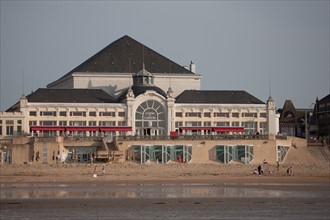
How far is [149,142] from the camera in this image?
300 ft

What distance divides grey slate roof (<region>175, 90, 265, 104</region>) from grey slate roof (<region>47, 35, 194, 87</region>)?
6.92 m

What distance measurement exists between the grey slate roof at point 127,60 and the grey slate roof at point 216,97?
22.7 feet

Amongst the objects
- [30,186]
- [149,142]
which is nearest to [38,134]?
[149,142]

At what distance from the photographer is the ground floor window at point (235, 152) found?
91.8 metres

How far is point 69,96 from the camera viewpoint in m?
100

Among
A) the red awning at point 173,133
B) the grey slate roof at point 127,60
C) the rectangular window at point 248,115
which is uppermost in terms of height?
the grey slate roof at point 127,60

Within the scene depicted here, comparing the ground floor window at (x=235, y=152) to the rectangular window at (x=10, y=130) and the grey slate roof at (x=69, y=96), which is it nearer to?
the grey slate roof at (x=69, y=96)

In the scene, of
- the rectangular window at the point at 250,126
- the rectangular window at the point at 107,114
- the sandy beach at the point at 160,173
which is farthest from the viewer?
the rectangular window at the point at 250,126

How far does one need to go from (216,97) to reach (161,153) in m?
15.6

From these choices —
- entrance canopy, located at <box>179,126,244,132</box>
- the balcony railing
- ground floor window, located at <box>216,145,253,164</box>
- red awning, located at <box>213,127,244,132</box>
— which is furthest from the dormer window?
ground floor window, located at <box>216,145,253,164</box>

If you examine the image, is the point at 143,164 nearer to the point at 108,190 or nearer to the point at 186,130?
the point at 186,130

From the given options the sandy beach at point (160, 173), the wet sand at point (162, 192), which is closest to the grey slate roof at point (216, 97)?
the sandy beach at point (160, 173)

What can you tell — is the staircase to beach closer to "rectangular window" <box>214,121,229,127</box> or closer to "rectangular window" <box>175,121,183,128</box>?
"rectangular window" <box>214,121,229,127</box>

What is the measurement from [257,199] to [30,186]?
1990 centimetres
